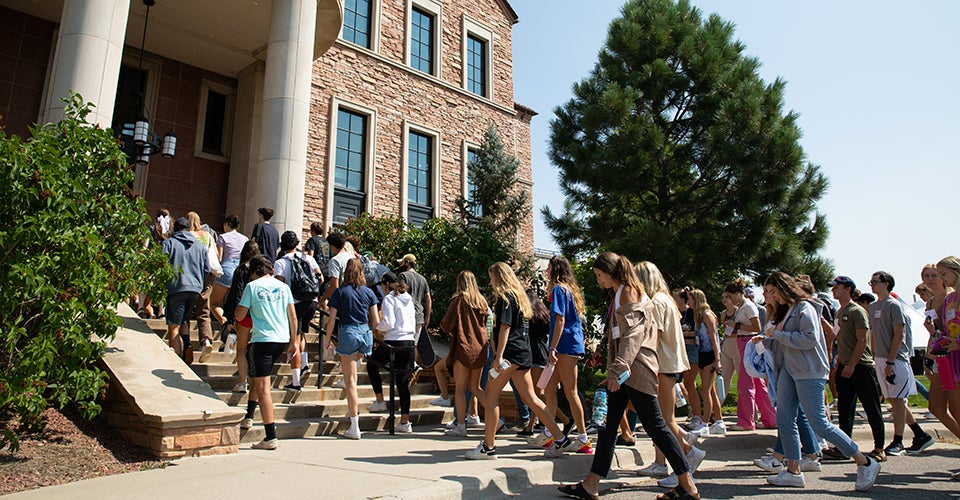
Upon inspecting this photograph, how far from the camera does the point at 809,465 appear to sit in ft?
18.8

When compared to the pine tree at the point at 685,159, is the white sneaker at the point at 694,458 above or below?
below

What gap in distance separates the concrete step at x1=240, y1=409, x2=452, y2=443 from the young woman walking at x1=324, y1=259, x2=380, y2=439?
0.82ft

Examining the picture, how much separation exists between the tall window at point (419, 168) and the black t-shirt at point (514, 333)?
13.3 m

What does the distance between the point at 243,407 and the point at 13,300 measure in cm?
275

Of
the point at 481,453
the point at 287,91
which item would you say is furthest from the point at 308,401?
the point at 287,91

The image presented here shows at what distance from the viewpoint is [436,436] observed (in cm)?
689

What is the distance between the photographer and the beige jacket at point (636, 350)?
175 inches

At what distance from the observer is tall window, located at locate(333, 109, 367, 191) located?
1706 centimetres

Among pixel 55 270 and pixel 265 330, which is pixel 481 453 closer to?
pixel 265 330

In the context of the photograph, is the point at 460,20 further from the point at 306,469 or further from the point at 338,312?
the point at 306,469

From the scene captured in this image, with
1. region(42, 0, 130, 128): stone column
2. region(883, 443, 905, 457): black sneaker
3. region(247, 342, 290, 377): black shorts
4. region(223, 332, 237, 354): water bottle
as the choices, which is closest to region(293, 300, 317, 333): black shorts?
region(223, 332, 237, 354): water bottle

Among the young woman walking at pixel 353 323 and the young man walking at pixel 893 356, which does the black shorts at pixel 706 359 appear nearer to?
the young man walking at pixel 893 356

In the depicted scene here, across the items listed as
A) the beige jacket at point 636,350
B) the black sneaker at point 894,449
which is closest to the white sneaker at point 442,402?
the beige jacket at point 636,350

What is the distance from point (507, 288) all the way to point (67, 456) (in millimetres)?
4028
